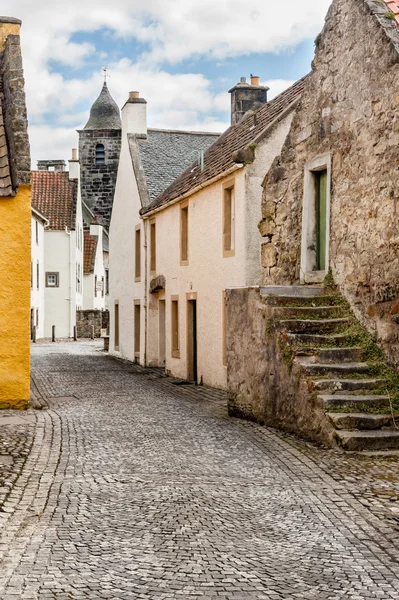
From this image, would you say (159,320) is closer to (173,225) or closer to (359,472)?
(173,225)

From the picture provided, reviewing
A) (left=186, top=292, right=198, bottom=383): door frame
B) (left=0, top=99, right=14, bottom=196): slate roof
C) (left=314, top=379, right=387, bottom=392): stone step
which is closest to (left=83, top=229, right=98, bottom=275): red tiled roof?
(left=186, top=292, right=198, bottom=383): door frame

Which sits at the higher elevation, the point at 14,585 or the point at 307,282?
the point at 307,282

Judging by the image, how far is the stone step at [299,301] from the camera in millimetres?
12352

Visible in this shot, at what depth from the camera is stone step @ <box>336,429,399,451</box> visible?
377 inches

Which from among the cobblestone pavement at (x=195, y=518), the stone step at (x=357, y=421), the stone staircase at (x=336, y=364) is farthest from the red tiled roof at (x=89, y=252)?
the stone step at (x=357, y=421)

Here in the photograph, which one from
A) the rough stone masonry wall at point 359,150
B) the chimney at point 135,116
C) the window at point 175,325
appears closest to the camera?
the rough stone masonry wall at point 359,150

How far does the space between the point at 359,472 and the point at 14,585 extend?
4.39m

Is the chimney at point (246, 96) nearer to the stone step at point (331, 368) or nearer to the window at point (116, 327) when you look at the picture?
the window at point (116, 327)

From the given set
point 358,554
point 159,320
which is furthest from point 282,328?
point 159,320

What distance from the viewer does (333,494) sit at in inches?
303

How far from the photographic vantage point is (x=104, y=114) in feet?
209

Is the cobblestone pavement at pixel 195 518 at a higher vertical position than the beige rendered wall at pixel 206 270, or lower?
lower

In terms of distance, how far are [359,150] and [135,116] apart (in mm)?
17006

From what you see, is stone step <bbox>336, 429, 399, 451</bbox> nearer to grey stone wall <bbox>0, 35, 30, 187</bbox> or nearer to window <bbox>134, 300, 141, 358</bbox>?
grey stone wall <bbox>0, 35, 30, 187</bbox>
